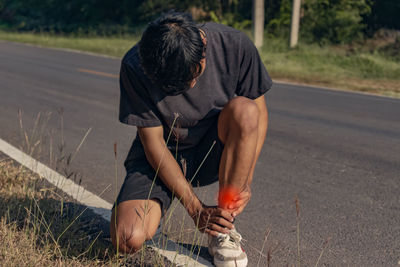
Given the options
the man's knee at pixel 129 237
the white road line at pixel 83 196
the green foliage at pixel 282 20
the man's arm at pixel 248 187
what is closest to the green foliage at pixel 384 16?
the green foliage at pixel 282 20

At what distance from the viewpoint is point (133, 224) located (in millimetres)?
2676

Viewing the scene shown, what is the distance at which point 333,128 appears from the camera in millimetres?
7113

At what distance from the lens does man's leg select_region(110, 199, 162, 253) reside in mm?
2652

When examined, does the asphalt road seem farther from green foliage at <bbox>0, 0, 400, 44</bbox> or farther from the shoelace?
green foliage at <bbox>0, 0, 400, 44</bbox>

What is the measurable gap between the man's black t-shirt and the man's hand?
439mm

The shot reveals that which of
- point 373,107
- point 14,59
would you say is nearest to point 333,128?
point 373,107

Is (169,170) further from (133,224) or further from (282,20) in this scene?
(282,20)

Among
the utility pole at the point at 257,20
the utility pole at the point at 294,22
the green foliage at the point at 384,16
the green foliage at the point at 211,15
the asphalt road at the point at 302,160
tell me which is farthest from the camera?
the green foliage at the point at 211,15

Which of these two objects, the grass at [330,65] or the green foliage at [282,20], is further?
the green foliage at [282,20]

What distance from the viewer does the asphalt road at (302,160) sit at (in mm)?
3271

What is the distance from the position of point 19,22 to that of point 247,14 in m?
24.7

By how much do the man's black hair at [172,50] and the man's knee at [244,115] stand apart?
300 millimetres

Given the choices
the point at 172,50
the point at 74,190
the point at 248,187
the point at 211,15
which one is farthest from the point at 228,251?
the point at 211,15

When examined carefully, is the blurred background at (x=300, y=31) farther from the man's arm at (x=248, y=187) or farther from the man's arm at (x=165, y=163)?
the man's arm at (x=165, y=163)
